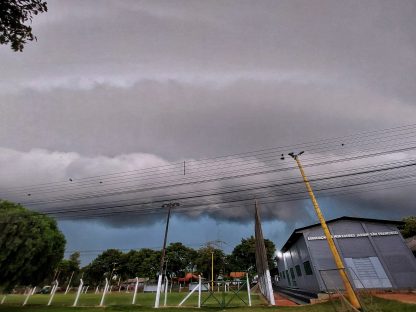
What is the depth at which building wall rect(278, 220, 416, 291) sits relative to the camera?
70.0 ft

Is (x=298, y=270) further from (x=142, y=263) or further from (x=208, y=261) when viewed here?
(x=142, y=263)

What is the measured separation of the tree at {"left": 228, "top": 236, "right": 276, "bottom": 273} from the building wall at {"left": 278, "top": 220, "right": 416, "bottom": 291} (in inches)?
1847

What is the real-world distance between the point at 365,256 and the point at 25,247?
30582 millimetres

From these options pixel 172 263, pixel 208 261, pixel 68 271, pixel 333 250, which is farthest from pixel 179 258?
pixel 333 250

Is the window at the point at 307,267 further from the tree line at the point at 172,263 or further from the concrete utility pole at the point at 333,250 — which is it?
the tree line at the point at 172,263

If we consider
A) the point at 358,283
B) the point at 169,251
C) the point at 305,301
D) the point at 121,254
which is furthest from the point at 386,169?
the point at 121,254

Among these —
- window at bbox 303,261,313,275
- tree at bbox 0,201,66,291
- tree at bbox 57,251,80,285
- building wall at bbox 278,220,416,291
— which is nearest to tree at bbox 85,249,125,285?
tree at bbox 57,251,80,285

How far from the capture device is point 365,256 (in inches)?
890

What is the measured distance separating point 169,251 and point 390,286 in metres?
59.1

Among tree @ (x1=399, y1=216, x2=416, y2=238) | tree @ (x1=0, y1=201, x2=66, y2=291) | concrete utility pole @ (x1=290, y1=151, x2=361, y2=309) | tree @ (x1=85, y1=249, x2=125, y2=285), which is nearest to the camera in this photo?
concrete utility pole @ (x1=290, y1=151, x2=361, y2=309)

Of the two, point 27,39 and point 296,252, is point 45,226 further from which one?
point 296,252

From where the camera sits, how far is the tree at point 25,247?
18203 mm

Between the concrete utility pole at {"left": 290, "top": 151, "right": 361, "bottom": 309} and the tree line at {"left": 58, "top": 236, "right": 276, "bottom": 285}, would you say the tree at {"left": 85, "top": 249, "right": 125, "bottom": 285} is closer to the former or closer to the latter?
the tree line at {"left": 58, "top": 236, "right": 276, "bottom": 285}

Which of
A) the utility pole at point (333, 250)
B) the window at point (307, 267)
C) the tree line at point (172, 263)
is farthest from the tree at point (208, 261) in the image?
the utility pole at point (333, 250)
